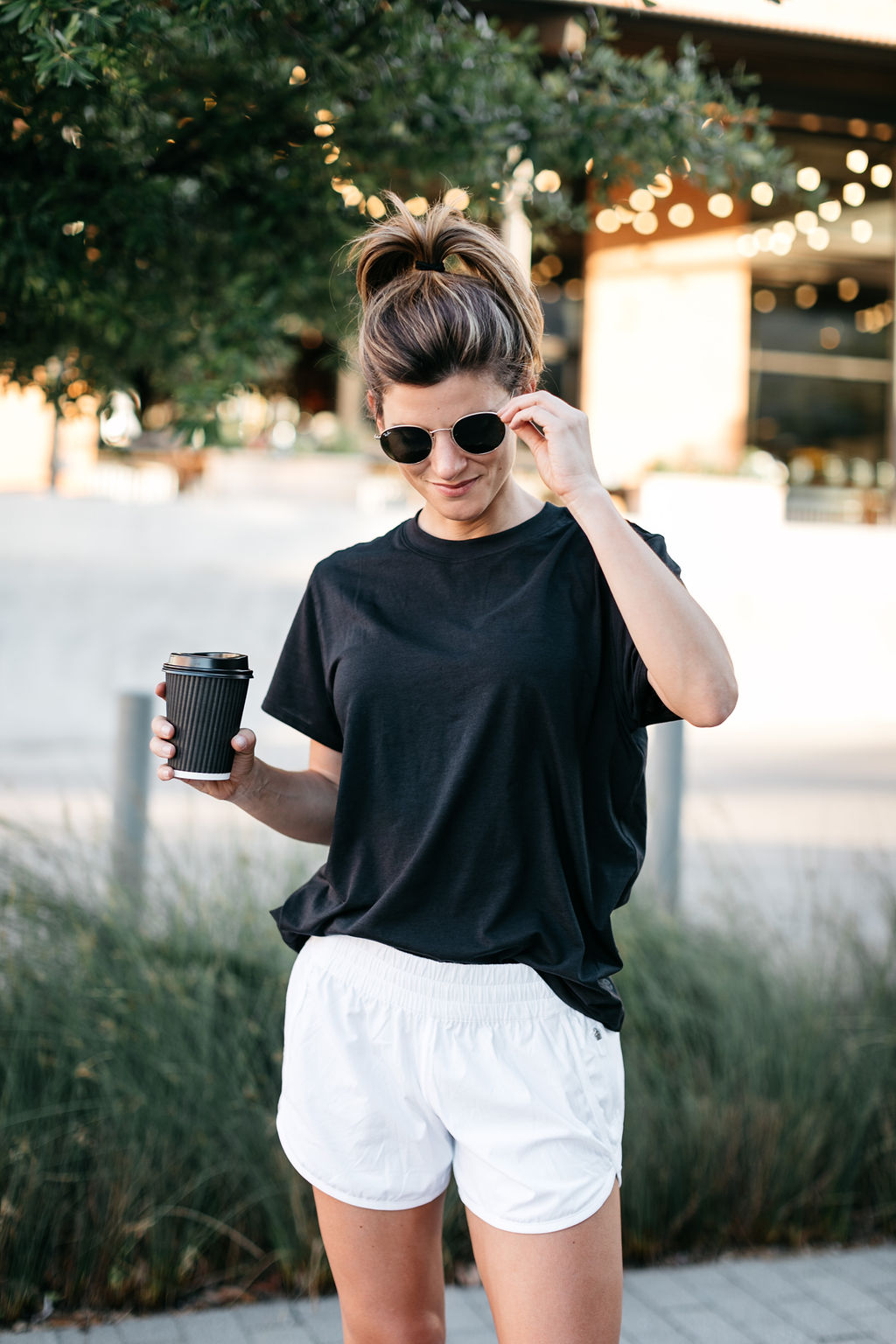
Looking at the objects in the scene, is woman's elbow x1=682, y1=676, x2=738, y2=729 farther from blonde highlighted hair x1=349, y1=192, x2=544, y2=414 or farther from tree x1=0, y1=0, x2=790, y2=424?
tree x1=0, y1=0, x2=790, y2=424

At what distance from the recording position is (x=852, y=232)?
20.1m

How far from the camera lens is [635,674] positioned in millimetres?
1751

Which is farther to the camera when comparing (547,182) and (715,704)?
(547,182)

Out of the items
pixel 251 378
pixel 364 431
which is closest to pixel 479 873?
pixel 251 378

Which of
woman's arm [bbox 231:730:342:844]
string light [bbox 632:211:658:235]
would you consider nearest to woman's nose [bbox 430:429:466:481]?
woman's arm [bbox 231:730:342:844]

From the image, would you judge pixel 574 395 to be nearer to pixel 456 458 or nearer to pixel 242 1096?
pixel 242 1096

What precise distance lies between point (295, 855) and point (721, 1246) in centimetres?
155

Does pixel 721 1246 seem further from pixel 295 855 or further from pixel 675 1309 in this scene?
pixel 295 855

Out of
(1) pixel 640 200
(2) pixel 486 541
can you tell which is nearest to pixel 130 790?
(1) pixel 640 200

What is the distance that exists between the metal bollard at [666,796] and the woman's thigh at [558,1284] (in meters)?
2.48

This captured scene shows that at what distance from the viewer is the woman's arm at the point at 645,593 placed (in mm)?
1647

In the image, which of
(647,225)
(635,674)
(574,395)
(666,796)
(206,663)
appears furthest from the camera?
(574,395)

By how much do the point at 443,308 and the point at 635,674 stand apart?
22.0 inches

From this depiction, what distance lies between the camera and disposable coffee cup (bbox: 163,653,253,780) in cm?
185
